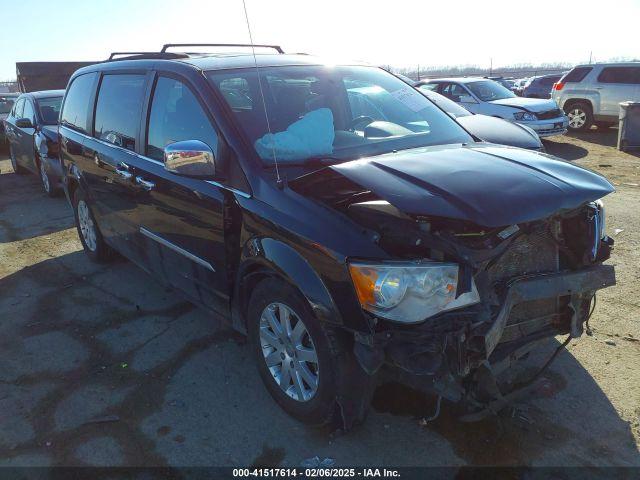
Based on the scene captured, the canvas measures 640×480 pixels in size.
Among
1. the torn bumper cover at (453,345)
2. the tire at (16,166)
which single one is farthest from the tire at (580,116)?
the tire at (16,166)

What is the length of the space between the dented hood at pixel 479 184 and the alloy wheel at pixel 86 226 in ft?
11.6

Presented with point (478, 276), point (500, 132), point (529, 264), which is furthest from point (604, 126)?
point (478, 276)

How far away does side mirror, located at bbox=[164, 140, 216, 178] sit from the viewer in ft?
9.60

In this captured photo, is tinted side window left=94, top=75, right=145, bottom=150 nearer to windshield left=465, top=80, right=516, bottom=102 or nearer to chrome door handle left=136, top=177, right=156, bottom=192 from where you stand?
chrome door handle left=136, top=177, right=156, bottom=192

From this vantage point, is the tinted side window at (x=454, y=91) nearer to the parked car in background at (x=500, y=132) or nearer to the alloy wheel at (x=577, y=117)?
the alloy wheel at (x=577, y=117)

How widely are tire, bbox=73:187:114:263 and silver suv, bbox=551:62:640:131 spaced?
13291 millimetres

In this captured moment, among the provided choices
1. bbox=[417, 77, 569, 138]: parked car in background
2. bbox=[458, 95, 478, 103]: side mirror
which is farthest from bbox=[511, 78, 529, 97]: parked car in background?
bbox=[458, 95, 478, 103]: side mirror

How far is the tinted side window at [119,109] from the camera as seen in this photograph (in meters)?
3.97

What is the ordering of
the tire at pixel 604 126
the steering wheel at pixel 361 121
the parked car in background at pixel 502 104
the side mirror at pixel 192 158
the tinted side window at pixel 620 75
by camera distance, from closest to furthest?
the side mirror at pixel 192 158, the steering wheel at pixel 361 121, the parked car in background at pixel 502 104, the tinted side window at pixel 620 75, the tire at pixel 604 126

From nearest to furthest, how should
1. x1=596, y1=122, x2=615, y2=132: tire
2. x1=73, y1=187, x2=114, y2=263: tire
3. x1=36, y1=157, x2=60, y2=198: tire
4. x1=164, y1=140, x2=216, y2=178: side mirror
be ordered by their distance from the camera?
x1=164, y1=140, x2=216, y2=178: side mirror < x1=73, y1=187, x2=114, y2=263: tire < x1=36, y1=157, x2=60, y2=198: tire < x1=596, y1=122, x2=615, y2=132: tire

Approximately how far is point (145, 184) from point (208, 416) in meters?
1.72

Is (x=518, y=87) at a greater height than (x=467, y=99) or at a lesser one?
lesser

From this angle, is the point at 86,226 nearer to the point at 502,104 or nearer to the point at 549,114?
the point at 502,104

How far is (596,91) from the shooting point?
13805mm
